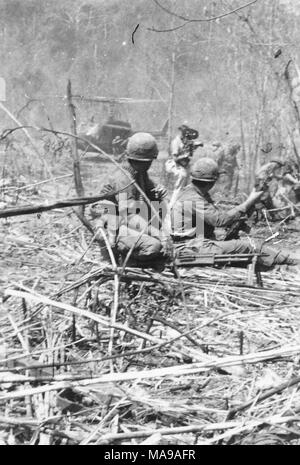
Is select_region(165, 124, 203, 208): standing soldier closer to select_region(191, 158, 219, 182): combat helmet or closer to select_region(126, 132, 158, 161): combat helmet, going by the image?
select_region(191, 158, 219, 182): combat helmet

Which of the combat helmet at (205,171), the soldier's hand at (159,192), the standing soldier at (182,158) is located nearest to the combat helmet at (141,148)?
the soldier's hand at (159,192)

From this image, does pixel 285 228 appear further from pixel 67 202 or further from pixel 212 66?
pixel 212 66

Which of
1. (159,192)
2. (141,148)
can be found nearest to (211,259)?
(159,192)

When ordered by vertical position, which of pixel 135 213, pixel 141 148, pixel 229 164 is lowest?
pixel 229 164

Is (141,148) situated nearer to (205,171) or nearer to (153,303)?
(205,171)

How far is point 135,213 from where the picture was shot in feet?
18.6

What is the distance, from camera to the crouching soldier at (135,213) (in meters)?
5.15

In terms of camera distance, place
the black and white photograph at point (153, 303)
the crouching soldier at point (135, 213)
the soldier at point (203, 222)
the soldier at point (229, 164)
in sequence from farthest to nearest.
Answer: the soldier at point (229, 164) → the soldier at point (203, 222) → the crouching soldier at point (135, 213) → the black and white photograph at point (153, 303)

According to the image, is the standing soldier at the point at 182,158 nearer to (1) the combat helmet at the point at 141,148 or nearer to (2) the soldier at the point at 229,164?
(2) the soldier at the point at 229,164

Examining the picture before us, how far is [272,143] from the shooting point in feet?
37.5

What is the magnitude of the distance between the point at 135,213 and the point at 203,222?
35.9 inches

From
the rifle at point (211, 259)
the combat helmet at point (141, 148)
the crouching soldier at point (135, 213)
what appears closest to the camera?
the crouching soldier at point (135, 213)

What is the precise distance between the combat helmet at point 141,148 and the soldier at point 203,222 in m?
0.70

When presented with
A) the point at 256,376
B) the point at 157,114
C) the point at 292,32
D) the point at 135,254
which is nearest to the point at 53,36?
the point at 157,114
